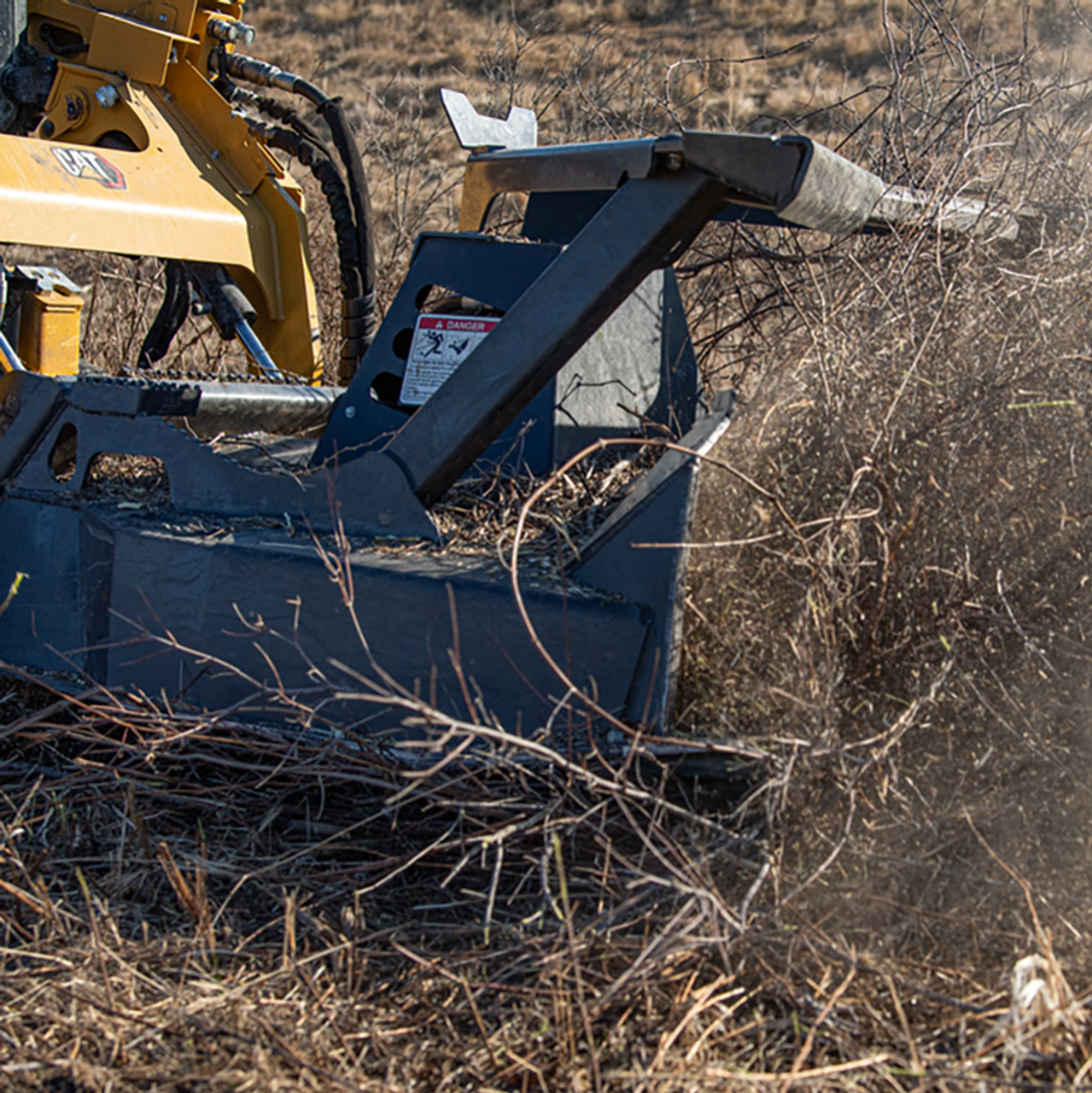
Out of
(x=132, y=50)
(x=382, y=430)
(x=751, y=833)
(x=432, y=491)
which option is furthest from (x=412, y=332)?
(x=132, y=50)

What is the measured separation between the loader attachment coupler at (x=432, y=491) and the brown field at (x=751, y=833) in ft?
0.47

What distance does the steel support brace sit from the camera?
7.70ft

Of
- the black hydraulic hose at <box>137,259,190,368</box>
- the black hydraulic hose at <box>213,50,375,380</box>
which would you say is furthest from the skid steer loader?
the black hydraulic hose at <box>137,259,190,368</box>

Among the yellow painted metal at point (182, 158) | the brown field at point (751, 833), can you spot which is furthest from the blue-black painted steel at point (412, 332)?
the yellow painted metal at point (182, 158)

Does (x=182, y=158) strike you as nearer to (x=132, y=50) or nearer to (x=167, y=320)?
(x=132, y=50)

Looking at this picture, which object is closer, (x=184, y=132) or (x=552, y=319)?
(x=552, y=319)

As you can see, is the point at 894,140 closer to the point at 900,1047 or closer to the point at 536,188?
the point at 536,188

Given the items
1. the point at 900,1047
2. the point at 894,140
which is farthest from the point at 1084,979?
the point at 894,140

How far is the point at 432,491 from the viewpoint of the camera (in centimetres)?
259

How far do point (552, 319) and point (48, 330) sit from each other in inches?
81.6

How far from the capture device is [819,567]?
219cm

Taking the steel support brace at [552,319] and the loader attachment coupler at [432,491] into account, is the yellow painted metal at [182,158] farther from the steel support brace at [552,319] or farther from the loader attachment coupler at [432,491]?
the steel support brace at [552,319]

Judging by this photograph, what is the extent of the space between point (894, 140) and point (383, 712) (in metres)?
2.54

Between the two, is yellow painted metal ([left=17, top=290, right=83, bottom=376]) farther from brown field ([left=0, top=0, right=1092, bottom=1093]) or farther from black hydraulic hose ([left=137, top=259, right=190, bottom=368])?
brown field ([left=0, top=0, right=1092, bottom=1093])
